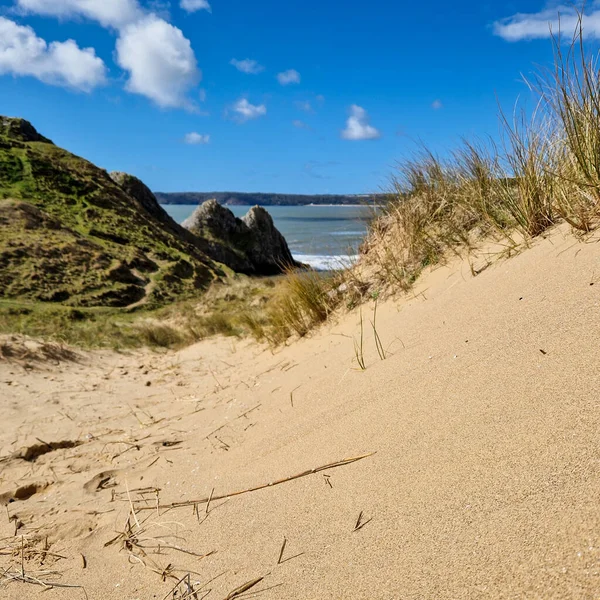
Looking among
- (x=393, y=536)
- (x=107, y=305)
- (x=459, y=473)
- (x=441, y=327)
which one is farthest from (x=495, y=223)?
(x=107, y=305)

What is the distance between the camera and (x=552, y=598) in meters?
0.95

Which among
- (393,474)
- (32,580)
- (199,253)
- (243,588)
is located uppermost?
(199,253)

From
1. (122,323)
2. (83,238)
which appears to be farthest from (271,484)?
(83,238)

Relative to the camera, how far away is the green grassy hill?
35.9ft

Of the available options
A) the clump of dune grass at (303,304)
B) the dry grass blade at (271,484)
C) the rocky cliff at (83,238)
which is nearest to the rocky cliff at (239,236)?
the rocky cliff at (83,238)

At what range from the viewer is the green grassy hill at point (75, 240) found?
10938 mm

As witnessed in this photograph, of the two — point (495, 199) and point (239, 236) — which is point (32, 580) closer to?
point (495, 199)

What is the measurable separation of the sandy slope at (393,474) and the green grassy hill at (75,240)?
8.11 m

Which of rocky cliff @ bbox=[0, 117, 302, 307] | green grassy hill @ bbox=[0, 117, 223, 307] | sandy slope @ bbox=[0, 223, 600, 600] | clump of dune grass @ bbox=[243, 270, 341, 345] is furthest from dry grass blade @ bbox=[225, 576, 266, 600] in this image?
green grassy hill @ bbox=[0, 117, 223, 307]

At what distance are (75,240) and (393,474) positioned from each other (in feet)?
42.7

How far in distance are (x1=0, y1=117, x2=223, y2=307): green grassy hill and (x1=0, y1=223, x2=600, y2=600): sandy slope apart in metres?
8.11

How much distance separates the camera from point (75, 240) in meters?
12.9

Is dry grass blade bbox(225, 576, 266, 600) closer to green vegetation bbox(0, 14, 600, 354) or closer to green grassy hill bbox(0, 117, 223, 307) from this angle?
green vegetation bbox(0, 14, 600, 354)

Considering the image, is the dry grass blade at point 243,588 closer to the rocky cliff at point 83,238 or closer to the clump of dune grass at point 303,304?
the clump of dune grass at point 303,304
